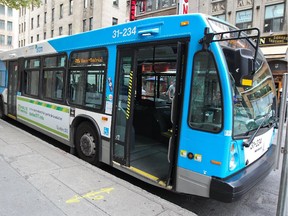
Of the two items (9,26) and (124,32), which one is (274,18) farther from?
(9,26)

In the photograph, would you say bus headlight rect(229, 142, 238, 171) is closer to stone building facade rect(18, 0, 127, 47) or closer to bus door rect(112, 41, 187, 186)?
bus door rect(112, 41, 187, 186)

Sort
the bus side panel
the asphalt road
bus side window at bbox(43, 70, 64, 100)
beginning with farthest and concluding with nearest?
bus side window at bbox(43, 70, 64, 100), the bus side panel, the asphalt road

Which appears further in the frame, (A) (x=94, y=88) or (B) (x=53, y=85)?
(B) (x=53, y=85)

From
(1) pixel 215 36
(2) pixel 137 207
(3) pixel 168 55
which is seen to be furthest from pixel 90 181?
(3) pixel 168 55

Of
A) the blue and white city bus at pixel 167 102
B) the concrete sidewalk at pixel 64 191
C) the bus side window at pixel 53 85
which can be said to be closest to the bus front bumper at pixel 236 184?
the blue and white city bus at pixel 167 102

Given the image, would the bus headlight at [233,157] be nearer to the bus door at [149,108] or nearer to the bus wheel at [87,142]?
the bus door at [149,108]

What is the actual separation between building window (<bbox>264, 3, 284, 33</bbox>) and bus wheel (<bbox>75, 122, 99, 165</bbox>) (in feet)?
54.3

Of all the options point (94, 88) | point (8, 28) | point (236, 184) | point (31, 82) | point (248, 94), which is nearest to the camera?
point (236, 184)

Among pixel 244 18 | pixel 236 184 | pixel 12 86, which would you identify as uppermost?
pixel 244 18

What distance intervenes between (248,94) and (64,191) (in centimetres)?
282

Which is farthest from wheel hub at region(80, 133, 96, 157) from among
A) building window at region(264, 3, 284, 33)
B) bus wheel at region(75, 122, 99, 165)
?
building window at region(264, 3, 284, 33)

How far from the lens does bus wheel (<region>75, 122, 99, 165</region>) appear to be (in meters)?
4.71

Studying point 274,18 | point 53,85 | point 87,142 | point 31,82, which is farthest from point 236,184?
point 274,18

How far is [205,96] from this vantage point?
3016mm
